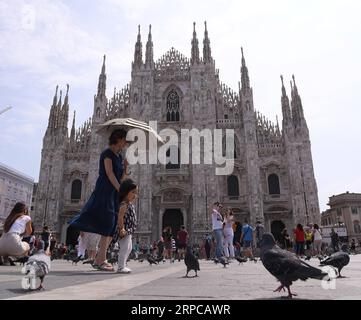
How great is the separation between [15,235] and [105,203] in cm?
174

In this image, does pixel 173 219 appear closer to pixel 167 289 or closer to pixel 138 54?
pixel 138 54

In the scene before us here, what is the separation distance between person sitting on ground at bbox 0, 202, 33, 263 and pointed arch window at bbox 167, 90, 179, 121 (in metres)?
21.6

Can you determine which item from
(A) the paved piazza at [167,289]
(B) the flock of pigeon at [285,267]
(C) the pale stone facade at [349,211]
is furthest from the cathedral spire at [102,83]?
(C) the pale stone facade at [349,211]

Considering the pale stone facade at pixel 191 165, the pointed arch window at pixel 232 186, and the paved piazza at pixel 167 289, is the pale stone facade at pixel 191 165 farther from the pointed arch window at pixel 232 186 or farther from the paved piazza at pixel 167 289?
the paved piazza at pixel 167 289

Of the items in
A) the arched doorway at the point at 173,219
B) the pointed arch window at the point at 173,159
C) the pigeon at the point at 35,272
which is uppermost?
the pointed arch window at the point at 173,159

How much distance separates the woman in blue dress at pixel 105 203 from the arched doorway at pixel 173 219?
19320 mm

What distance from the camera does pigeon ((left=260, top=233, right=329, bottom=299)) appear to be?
216cm

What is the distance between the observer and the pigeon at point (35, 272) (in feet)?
8.34

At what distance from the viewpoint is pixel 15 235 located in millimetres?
5059

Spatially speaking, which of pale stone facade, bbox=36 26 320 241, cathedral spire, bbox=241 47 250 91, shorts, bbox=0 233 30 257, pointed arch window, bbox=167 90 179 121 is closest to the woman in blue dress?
shorts, bbox=0 233 30 257

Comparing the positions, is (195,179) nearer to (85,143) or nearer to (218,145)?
(218,145)
